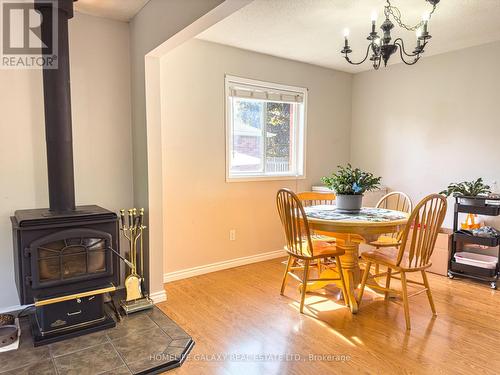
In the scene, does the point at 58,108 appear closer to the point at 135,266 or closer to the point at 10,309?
the point at 135,266

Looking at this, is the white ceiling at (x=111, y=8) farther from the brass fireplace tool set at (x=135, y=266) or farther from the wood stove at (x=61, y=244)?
the brass fireplace tool set at (x=135, y=266)

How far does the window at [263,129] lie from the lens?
3762 mm

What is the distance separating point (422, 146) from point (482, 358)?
2623mm

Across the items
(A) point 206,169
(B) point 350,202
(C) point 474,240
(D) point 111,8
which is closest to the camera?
(D) point 111,8

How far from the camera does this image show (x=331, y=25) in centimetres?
303

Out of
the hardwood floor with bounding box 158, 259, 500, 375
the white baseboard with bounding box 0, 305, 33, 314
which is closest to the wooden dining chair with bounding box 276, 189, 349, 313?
the hardwood floor with bounding box 158, 259, 500, 375

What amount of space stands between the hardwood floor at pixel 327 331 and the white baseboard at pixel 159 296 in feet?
0.19

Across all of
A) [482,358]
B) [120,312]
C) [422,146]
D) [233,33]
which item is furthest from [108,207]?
[422,146]

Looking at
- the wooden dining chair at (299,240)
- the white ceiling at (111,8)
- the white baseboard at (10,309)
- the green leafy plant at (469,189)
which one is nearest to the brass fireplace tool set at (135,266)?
the white baseboard at (10,309)

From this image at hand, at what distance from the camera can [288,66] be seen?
4133mm

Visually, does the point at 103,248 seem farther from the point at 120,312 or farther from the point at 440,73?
the point at 440,73

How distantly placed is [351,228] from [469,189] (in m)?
1.73

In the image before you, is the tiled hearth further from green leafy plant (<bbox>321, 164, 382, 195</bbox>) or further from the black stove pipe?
green leafy plant (<bbox>321, 164, 382, 195</bbox>)

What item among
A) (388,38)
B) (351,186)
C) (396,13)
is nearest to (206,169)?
(351,186)
